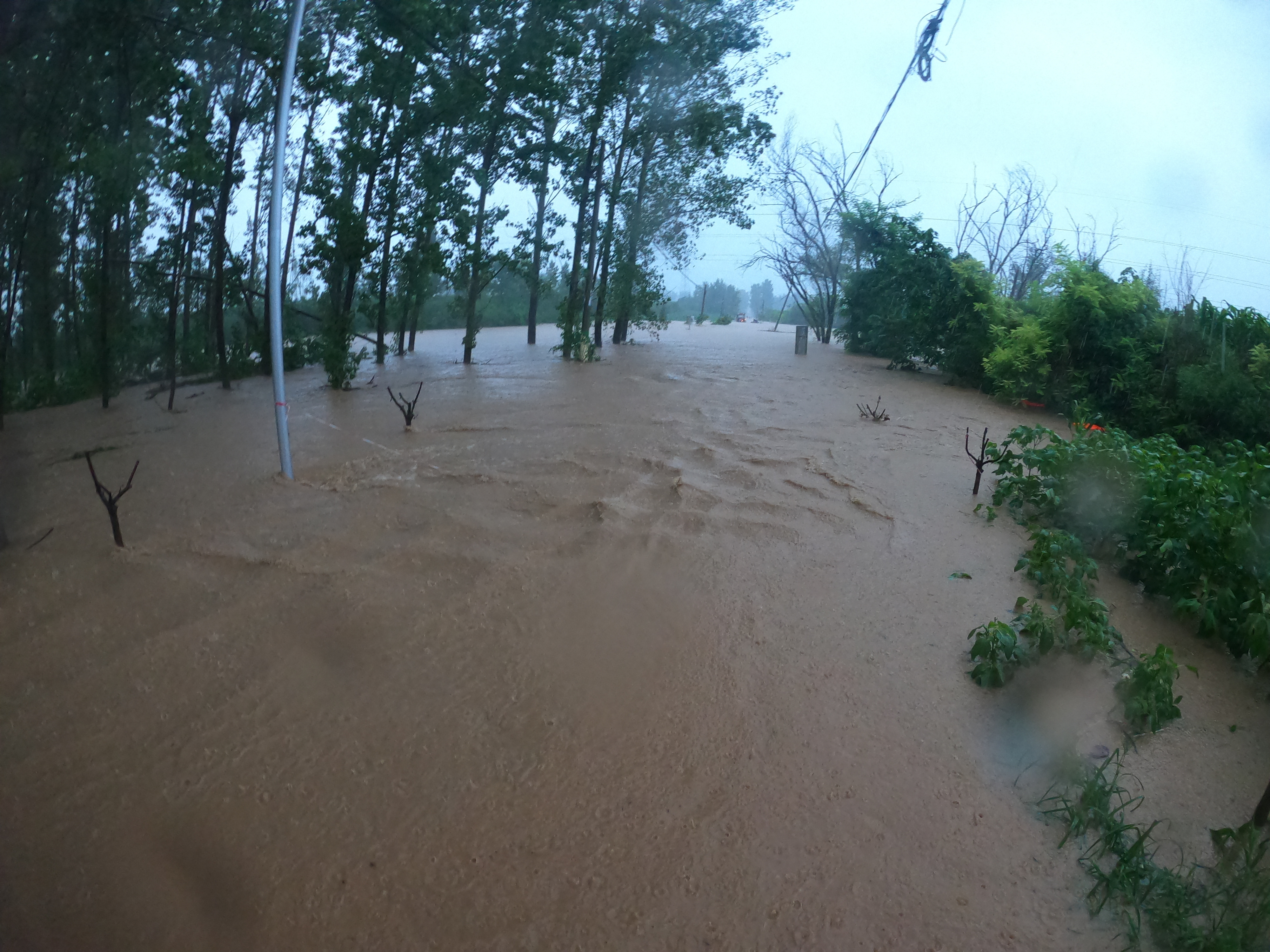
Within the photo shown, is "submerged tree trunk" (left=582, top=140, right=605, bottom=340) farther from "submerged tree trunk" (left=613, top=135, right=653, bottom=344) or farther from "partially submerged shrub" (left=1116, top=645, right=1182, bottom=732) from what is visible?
"partially submerged shrub" (left=1116, top=645, right=1182, bottom=732)

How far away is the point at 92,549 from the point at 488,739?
8.26 feet

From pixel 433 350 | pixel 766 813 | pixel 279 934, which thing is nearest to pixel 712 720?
pixel 766 813

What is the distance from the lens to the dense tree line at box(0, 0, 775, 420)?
6.10 m

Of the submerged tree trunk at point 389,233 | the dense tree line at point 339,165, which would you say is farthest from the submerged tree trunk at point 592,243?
the submerged tree trunk at point 389,233

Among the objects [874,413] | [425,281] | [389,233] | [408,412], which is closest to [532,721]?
[408,412]

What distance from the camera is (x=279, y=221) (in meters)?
4.71

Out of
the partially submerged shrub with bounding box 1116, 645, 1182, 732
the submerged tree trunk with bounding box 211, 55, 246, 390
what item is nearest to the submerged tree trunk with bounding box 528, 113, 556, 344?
the submerged tree trunk with bounding box 211, 55, 246, 390

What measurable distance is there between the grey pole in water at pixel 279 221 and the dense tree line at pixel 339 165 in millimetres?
1346

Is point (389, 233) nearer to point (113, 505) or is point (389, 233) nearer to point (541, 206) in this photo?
point (541, 206)

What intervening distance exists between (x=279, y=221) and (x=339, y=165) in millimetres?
6505

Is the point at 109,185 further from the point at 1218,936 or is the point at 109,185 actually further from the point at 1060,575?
the point at 1218,936

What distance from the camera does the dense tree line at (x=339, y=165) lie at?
6098 mm

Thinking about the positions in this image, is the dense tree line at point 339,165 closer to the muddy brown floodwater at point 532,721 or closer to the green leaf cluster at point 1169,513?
the muddy brown floodwater at point 532,721

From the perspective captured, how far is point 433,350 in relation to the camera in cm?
1452
